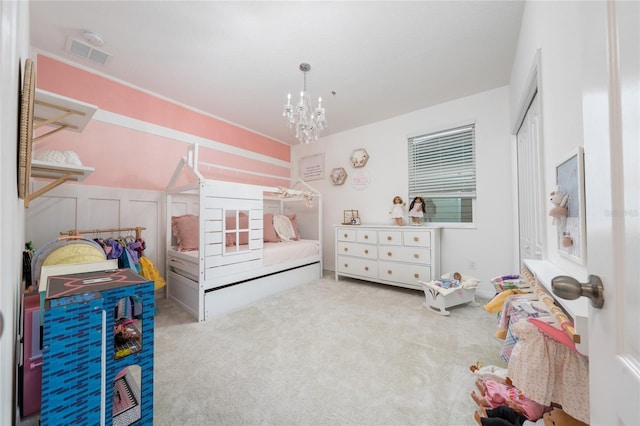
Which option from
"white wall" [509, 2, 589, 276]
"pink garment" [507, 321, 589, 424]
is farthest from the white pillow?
"pink garment" [507, 321, 589, 424]

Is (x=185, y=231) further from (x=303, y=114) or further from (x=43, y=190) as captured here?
(x=303, y=114)

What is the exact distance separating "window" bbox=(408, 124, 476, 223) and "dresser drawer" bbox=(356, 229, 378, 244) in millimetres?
776

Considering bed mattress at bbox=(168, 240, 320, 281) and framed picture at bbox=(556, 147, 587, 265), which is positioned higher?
framed picture at bbox=(556, 147, 587, 265)

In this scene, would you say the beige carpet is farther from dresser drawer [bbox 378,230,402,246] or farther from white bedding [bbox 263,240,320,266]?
dresser drawer [bbox 378,230,402,246]

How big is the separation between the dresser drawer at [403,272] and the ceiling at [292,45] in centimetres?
218

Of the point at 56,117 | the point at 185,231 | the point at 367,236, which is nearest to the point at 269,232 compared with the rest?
the point at 185,231

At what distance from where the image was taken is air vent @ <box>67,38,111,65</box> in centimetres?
207

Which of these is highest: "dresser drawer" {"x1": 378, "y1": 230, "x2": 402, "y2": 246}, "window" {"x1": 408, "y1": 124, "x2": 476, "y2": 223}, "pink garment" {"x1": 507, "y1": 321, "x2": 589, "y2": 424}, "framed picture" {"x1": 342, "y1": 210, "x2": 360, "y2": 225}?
"window" {"x1": 408, "y1": 124, "x2": 476, "y2": 223}

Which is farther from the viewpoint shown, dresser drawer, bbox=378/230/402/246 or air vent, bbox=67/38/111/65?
dresser drawer, bbox=378/230/402/246

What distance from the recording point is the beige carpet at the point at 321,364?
4.03 ft

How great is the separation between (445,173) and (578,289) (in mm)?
3032

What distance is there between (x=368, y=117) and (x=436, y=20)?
1.76 meters

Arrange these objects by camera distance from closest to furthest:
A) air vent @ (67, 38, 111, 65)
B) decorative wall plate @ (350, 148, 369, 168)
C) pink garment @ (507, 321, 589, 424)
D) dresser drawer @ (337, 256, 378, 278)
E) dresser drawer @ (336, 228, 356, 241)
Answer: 1. pink garment @ (507, 321, 589, 424)
2. air vent @ (67, 38, 111, 65)
3. dresser drawer @ (337, 256, 378, 278)
4. dresser drawer @ (336, 228, 356, 241)
5. decorative wall plate @ (350, 148, 369, 168)

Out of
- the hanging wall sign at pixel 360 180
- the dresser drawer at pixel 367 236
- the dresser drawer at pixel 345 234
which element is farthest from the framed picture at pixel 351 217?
the hanging wall sign at pixel 360 180
